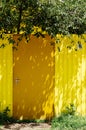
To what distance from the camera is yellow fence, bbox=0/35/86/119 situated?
11.1 metres

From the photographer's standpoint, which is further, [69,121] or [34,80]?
[34,80]

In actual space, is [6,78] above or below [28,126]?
above

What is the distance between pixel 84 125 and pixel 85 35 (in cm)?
254

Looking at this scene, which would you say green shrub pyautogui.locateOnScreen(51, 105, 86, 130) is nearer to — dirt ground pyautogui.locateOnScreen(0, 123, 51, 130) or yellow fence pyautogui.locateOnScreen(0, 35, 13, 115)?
dirt ground pyautogui.locateOnScreen(0, 123, 51, 130)

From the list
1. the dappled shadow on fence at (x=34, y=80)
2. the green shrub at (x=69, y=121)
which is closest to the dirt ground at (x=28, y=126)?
the green shrub at (x=69, y=121)

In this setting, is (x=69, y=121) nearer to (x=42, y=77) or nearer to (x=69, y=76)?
(x=69, y=76)

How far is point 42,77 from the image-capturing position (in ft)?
36.6

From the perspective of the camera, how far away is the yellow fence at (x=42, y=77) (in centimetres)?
1112

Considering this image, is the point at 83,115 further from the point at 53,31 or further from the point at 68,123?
the point at 53,31

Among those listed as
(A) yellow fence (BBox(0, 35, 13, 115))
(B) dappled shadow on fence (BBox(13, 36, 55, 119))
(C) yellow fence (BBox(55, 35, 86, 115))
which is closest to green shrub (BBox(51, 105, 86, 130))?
(C) yellow fence (BBox(55, 35, 86, 115))

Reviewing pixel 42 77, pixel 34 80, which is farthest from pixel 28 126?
pixel 42 77

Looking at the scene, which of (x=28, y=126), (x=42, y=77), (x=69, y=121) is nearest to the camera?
(x=69, y=121)

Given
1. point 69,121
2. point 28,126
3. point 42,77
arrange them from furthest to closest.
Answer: point 42,77
point 28,126
point 69,121

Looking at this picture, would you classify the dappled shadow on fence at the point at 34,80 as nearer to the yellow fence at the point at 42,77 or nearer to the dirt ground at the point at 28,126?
the yellow fence at the point at 42,77
